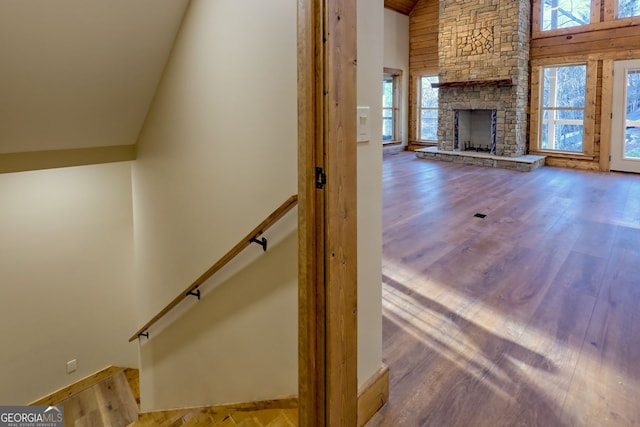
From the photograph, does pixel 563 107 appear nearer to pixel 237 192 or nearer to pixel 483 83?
pixel 483 83

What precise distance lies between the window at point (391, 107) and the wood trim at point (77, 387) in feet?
25.3

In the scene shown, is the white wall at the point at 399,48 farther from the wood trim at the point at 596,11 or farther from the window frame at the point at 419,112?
the wood trim at the point at 596,11

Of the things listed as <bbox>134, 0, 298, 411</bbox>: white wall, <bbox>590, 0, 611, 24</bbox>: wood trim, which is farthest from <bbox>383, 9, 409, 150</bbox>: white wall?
<bbox>134, 0, 298, 411</bbox>: white wall

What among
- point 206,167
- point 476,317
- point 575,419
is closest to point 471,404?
point 575,419

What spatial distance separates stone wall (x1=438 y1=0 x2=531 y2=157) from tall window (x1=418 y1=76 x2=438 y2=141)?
1.38 meters

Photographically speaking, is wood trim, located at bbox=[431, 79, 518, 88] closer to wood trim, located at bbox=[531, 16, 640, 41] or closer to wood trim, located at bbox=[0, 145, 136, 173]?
wood trim, located at bbox=[531, 16, 640, 41]

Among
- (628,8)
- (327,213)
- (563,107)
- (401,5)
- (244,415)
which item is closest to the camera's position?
(327,213)

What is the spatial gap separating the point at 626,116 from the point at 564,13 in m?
2.21

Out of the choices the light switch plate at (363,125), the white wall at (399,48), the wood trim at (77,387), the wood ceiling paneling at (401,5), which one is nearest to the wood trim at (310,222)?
the light switch plate at (363,125)

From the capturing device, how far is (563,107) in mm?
8031

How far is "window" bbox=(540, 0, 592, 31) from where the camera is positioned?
754 centimetres

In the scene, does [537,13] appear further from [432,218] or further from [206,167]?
[206,167]

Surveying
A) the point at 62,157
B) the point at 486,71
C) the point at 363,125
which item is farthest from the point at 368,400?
the point at 486,71

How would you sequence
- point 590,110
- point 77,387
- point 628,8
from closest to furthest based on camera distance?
point 77,387 < point 628,8 < point 590,110
